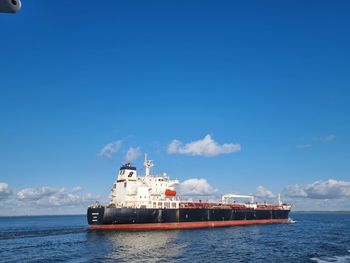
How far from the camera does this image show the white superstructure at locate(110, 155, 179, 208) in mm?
76438

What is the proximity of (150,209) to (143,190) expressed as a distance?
574 cm

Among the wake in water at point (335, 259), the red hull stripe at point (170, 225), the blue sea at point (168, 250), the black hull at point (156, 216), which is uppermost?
the black hull at point (156, 216)

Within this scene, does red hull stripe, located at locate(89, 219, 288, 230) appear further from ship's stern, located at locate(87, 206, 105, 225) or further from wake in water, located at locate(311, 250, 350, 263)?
wake in water, located at locate(311, 250, 350, 263)

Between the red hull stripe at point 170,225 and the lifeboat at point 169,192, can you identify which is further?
the lifeboat at point 169,192

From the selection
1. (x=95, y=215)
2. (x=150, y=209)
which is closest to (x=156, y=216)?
(x=150, y=209)

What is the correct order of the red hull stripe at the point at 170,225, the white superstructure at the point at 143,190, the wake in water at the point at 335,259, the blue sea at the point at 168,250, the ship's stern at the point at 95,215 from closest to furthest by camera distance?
1. the wake in water at the point at 335,259
2. the blue sea at the point at 168,250
3. the ship's stern at the point at 95,215
4. the red hull stripe at the point at 170,225
5. the white superstructure at the point at 143,190

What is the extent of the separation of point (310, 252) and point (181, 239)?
18.9 meters

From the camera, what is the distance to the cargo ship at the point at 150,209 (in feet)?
226

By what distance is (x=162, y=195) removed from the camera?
8131cm

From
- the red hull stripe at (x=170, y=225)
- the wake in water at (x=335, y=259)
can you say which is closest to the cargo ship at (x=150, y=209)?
the red hull stripe at (x=170, y=225)

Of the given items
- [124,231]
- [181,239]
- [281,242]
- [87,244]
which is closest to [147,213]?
[124,231]

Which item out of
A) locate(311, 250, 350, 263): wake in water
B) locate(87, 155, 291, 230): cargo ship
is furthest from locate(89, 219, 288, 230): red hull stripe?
locate(311, 250, 350, 263): wake in water

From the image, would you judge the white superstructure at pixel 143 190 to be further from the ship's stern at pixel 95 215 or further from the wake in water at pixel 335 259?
the wake in water at pixel 335 259

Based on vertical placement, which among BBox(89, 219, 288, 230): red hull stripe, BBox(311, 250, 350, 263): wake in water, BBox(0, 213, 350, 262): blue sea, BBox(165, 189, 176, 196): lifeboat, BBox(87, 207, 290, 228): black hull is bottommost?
BBox(311, 250, 350, 263): wake in water
